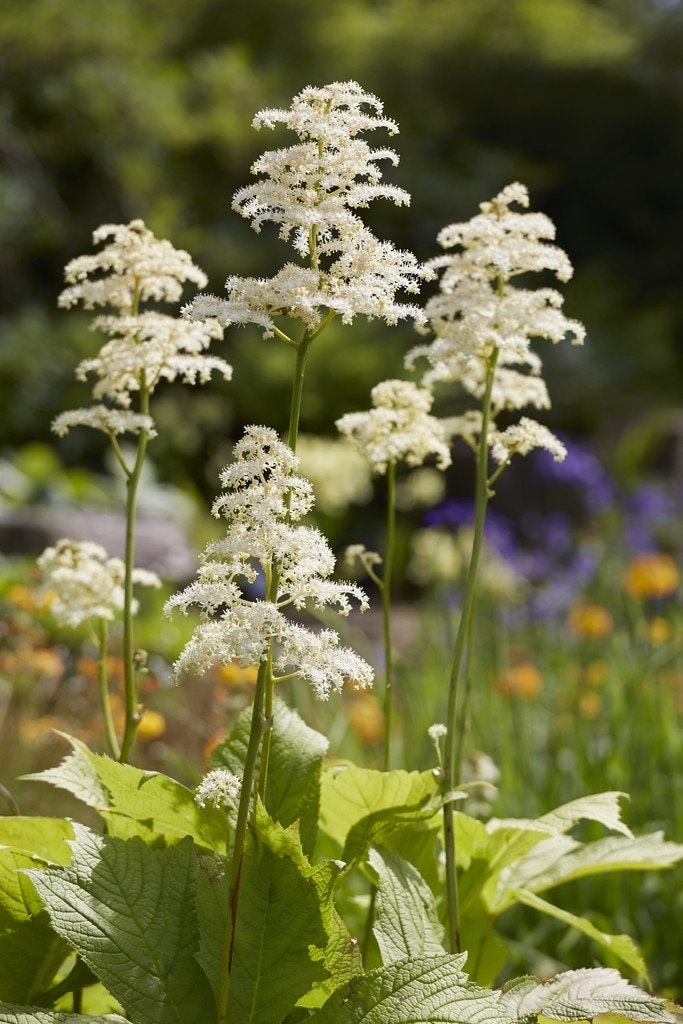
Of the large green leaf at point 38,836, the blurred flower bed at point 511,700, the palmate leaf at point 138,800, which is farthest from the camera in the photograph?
the blurred flower bed at point 511,700

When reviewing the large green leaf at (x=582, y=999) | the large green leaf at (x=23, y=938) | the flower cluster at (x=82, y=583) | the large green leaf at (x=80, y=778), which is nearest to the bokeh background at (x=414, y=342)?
the flower cluster at (x=82, y=583)

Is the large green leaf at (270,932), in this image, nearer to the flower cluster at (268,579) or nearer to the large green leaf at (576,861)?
the flower cluster at (268,579)

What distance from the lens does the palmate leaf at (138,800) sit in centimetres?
134

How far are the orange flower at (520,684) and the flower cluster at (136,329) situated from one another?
166 centimetres

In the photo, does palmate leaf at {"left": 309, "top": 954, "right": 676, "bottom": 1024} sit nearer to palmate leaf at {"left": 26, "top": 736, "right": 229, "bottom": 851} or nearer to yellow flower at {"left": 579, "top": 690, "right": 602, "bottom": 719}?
palmate leaf at {"left": 26, "top": 736, "right": 229, "bottom": 851}

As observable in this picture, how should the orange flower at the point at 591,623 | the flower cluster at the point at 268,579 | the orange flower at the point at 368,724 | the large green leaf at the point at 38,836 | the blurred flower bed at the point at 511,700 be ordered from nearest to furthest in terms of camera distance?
the flower cluster at the point at 268,579 → the large green leaf at the point at 38,836 → the blurred flower bed at the point at 511,700 → the orange flower at the point at 368,724 → the orange flower at the point at 591,623

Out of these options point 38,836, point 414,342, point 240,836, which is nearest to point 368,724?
point 38,836

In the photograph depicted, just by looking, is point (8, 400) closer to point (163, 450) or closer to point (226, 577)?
point (163, 450)

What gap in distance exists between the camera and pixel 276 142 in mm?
10703

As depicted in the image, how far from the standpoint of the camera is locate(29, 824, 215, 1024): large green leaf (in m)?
1.22

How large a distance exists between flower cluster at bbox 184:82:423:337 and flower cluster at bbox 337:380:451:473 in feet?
1.33

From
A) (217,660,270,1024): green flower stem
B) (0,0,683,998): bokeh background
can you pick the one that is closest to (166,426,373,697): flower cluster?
(217,660,270,1024): green flower stem

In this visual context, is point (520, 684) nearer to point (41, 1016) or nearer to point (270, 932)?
point (270, 932)

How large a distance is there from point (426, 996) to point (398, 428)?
0.80 m
